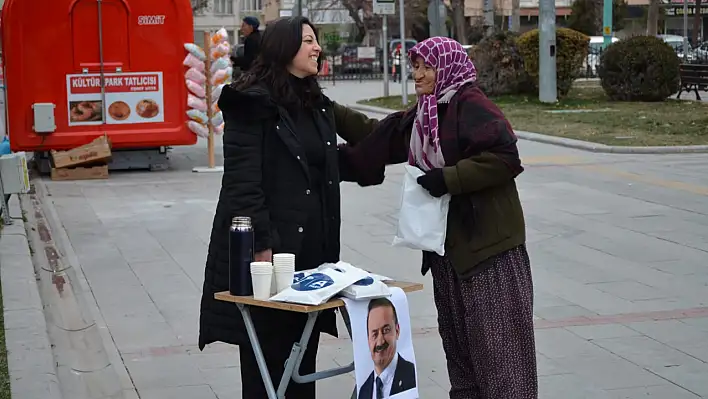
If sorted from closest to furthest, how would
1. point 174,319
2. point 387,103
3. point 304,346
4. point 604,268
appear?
point 304,346, point 174,319, point 604,268, point 387,103

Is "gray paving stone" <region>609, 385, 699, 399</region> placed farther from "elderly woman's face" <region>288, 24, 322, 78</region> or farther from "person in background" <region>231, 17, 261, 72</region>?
"person in background" <region>231, 17, 261, 72</region>

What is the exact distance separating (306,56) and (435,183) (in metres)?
0.67

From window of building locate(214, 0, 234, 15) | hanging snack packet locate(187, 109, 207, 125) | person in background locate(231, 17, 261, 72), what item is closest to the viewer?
person in background locate(231, 17, 261, 72)

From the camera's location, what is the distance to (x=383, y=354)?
3.83m

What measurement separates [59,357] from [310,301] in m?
3.01

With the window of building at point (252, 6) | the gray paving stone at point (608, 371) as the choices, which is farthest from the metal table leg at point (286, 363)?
the window of building at point (252, 6)

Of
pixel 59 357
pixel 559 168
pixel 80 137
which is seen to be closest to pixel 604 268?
pixel 59 357

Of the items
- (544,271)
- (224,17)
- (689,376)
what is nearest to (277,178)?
(689,376)

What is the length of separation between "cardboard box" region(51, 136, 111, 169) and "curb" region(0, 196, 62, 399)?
4802 mm

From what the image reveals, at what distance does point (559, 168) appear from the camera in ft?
46.4

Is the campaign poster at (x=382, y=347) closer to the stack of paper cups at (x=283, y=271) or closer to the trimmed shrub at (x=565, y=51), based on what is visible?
the stack of paper cups at (x=283, y=271)

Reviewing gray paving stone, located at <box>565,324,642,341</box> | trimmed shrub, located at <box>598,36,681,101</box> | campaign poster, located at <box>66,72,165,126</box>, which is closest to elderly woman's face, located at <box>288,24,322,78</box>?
gray paving stone, located at <box>565,324,642,341</box>

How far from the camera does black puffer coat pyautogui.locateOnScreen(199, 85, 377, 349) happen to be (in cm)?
406

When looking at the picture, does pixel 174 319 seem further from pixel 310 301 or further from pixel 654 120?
pixel 654 120
